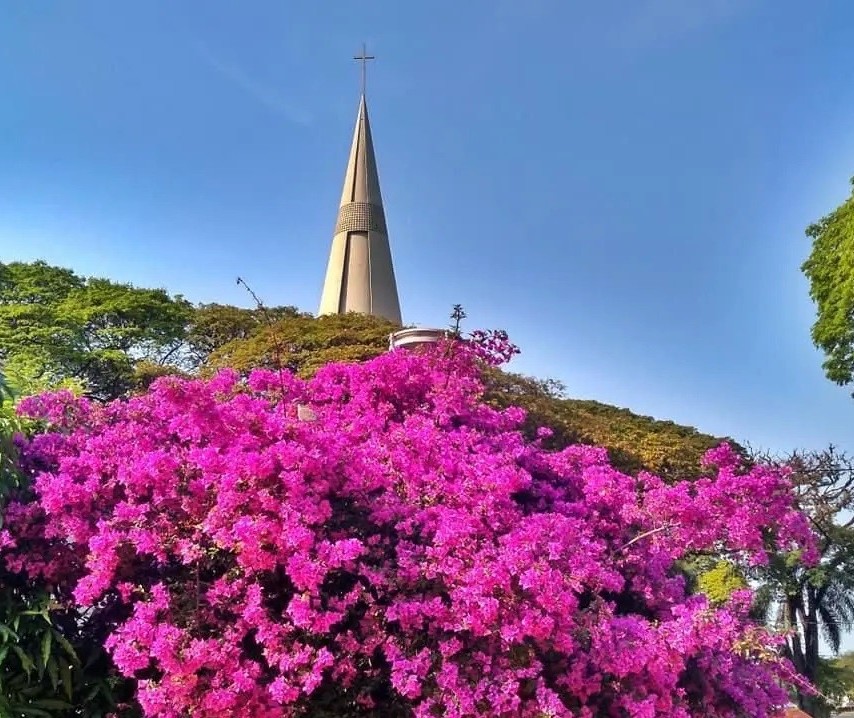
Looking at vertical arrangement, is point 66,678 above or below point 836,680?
above

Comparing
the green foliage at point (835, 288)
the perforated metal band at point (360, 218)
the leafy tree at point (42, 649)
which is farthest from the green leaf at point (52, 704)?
the perforated metal band at point (360, 218)

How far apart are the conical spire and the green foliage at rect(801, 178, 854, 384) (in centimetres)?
1131

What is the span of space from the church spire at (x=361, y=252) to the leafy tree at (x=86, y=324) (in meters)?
4.60

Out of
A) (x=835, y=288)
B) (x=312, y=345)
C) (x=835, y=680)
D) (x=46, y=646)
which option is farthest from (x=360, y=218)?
(x=46, y=646)

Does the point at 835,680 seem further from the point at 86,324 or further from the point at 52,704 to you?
the point at 86,324

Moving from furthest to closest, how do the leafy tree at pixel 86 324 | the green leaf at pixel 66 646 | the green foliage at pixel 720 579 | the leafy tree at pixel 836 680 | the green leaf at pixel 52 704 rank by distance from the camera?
1. the leafy tree at pixel 86 324
2. the leafy tree at pixel 836 680
3. the green foliage at pixel 720 579
4. the green leaf at pixel 52 704
5. the green leaf at pixel 66 646

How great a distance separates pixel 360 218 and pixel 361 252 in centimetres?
126

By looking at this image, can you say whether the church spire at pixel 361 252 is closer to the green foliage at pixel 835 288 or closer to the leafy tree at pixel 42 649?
the green foliage at pixel 835 288

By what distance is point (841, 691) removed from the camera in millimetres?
16719

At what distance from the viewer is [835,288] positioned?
1631 centimetres

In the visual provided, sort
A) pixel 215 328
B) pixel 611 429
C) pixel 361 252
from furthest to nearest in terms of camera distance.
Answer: pixel 361 252
pixel 215 328
pixel 611 429

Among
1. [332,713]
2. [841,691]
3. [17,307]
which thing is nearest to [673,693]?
[332,713]

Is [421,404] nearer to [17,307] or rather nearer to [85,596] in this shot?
[85,596]

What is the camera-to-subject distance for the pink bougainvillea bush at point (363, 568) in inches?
159
